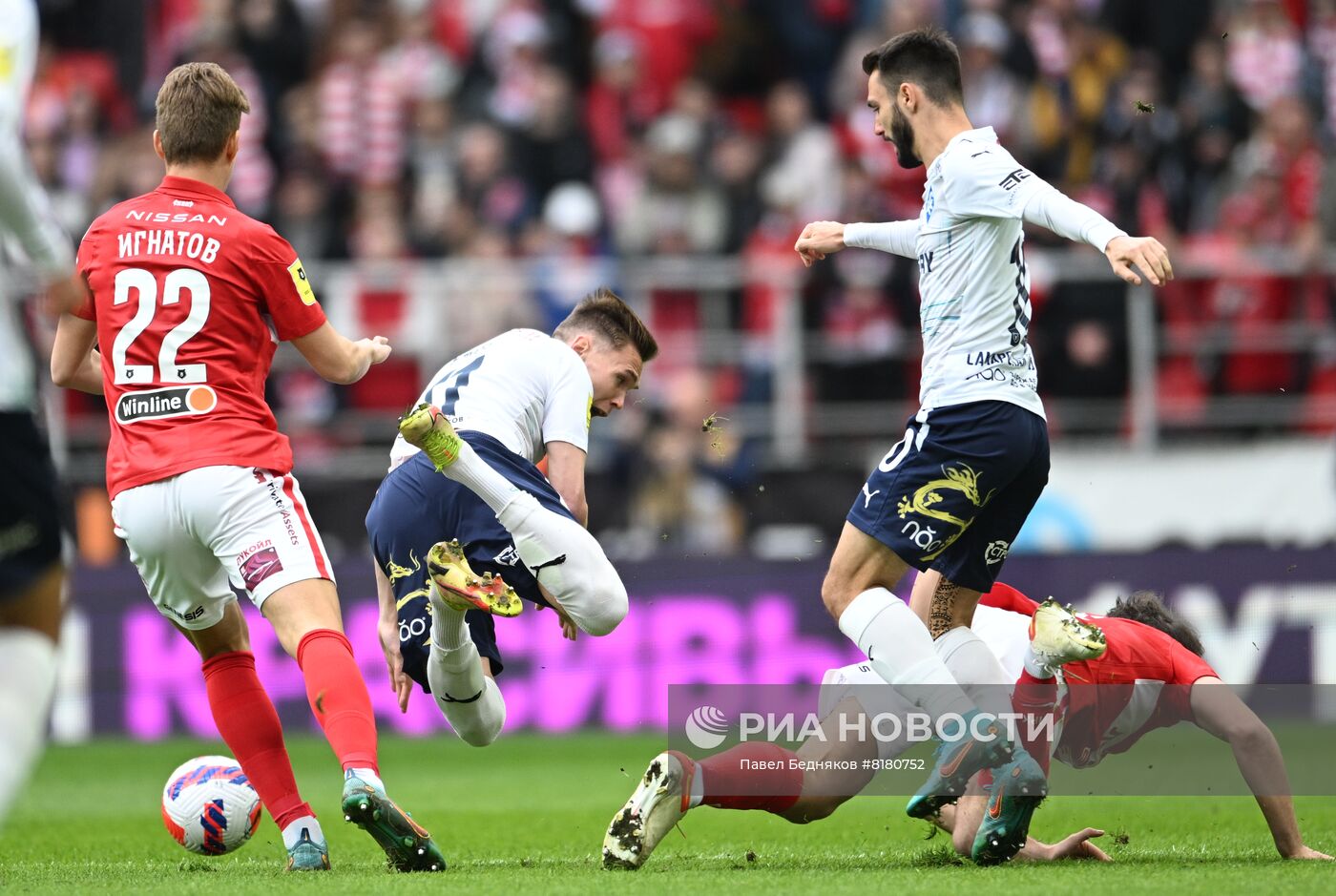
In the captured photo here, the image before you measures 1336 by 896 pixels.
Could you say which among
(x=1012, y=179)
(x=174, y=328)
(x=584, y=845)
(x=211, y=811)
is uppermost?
(x=1012, y=179)

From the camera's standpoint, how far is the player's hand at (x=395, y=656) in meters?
6.38

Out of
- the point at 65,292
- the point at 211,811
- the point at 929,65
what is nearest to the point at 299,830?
the point at 211,811

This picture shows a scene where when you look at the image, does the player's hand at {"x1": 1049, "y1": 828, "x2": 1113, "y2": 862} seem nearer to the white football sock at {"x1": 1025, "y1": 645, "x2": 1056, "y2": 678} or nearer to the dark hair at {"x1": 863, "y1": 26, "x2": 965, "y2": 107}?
the white football sock at {"x1": 1025, "y1": 645, "x2": 1056, "y2": 678}

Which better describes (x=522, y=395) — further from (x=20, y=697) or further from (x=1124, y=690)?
(x=20, y=697)

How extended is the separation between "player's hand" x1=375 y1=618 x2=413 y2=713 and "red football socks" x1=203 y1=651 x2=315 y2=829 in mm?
496

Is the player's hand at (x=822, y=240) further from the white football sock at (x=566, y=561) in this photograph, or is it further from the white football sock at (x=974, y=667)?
the white football sock at (x=974, y=667)

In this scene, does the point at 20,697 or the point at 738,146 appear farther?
the point at 738,146

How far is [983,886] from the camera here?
494cm

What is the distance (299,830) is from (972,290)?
2.73m

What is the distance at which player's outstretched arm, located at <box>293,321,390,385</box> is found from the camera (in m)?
5.71

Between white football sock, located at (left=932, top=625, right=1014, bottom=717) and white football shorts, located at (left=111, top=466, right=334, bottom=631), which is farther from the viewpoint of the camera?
white football sock, located at (left=932, top=625, right=1014, bottom=717)

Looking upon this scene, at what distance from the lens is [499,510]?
590 centimetres

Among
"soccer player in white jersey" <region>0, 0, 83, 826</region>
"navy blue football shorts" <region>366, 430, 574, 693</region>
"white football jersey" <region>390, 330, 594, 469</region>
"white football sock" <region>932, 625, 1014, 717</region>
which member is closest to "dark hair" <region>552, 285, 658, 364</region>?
"white football jersey" <region>390, 330, 594, 469</region>

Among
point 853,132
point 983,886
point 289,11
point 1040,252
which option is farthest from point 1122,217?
point 983,886
